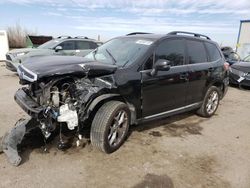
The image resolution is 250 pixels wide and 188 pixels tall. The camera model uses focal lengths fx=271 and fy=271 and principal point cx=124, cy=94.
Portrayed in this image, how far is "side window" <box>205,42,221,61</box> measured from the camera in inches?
247

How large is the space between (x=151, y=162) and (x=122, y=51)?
207 centimetres

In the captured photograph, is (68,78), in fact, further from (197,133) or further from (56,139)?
(197,133)

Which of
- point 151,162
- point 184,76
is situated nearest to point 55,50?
point 184,76

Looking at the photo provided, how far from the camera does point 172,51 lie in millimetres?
5199

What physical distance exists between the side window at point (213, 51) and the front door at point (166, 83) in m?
1.11

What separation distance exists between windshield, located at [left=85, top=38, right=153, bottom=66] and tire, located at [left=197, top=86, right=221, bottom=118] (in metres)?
2.27

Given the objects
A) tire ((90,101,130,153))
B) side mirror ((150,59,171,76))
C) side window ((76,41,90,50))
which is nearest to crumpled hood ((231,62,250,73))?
side window ((76,41,90,50))

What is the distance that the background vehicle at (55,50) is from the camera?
1023 centimetres

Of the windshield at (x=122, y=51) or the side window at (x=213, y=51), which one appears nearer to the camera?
the windshield at (x=122, y=51)

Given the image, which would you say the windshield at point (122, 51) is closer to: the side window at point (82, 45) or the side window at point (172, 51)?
the side window at point (172, 51)

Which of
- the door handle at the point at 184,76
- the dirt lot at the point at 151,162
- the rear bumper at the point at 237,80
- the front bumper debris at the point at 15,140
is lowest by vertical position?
the rear bumper at the point at 237,80

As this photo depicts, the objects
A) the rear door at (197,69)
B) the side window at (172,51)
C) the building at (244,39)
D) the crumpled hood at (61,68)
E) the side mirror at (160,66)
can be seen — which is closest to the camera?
the crumpled hood at (61,68)

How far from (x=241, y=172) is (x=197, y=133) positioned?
1548mm

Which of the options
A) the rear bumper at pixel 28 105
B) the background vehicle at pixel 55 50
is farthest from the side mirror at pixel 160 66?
the background vehicle at pixel 55 50
